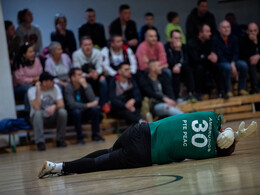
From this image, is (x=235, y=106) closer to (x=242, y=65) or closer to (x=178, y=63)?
(x=242, y=65)

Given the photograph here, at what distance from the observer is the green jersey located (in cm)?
325

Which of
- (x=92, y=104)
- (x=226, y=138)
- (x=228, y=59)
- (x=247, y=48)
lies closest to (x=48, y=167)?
(x=226, y=138)

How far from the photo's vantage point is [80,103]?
7766 millimetres

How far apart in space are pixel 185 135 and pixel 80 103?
15.4 ft

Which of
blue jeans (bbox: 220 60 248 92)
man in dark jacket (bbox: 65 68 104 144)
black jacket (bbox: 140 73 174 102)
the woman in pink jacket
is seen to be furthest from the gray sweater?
blue jeans (bbox: 220 60 248 92)

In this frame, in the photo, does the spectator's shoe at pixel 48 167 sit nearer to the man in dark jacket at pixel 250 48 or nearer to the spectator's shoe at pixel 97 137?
the spectator's shoe at pixel 97 137

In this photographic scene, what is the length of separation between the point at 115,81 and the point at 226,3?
15.2ft

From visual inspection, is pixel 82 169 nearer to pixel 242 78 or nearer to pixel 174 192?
pixel 174 192

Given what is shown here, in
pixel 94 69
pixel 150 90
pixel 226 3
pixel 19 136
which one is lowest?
pixel 19 136

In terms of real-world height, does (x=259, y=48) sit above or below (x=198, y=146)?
above

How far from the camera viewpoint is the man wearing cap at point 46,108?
287 inches

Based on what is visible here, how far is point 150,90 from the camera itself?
8219 mm

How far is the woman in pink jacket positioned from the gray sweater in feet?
2.11

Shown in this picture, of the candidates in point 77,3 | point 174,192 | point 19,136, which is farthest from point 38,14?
point 174,192
